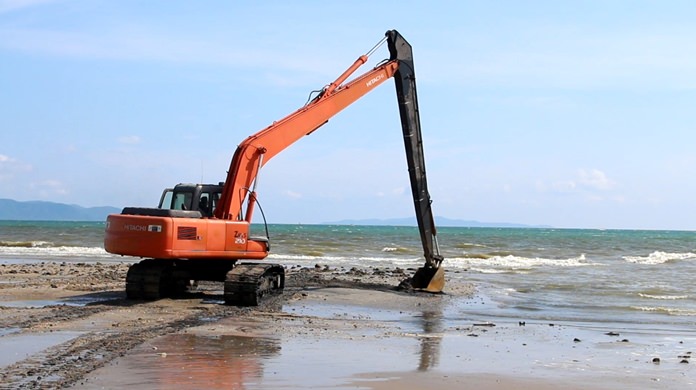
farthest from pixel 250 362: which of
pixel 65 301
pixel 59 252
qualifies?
pixel 59 252

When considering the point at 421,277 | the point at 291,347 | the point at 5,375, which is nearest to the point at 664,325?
the point at 421,277

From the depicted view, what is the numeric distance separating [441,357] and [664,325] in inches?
285

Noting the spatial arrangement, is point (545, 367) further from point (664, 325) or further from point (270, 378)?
point (664, 325)

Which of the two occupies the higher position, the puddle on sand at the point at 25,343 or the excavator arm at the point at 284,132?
the excavator arm at the point at 284,132

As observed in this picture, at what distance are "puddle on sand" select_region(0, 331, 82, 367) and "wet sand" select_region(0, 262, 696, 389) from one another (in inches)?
0.5

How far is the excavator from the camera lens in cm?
1694

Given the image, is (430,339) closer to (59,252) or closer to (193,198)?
(193,198)

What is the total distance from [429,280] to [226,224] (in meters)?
6.47

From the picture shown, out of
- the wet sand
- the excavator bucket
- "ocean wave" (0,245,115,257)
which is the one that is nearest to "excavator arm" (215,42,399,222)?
the wet sand

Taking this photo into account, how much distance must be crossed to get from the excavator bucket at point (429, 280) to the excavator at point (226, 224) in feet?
10.1

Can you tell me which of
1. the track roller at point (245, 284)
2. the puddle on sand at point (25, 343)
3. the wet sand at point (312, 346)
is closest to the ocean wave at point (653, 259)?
the wet sand at point (312, 346)

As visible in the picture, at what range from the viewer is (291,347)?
1266cm

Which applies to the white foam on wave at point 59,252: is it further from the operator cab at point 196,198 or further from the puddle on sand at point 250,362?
the puddle on sand at point 250,362

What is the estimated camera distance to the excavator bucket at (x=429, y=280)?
22.5 metres
